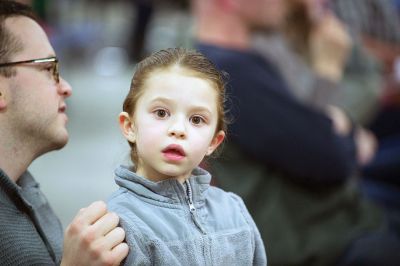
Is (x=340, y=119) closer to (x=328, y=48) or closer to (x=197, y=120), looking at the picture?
(x=328, y=48)

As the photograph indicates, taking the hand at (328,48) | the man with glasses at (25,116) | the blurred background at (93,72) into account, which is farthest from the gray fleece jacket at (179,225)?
the blurred background at (93,72)

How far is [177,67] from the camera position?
3.53ft

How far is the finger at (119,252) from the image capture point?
1.05 metres

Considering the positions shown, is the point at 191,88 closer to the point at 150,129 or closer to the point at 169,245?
the point at 150,129

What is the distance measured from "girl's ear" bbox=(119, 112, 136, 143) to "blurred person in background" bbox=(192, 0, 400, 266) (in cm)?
103

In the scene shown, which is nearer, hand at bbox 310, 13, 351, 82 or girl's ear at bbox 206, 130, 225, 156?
girl's ear at bbox 206, 130, 225, 156

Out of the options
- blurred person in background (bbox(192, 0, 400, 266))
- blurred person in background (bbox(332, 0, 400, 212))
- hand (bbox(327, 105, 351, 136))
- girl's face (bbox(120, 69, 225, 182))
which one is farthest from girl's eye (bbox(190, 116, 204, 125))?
blurred person in background (bbox(332, 0, 400, 212))

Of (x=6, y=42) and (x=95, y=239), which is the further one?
(x=6, y=42)

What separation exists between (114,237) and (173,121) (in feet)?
0.56

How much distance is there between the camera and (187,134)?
1055 millimetres

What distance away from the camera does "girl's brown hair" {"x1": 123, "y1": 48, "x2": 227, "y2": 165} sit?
42.5 inches

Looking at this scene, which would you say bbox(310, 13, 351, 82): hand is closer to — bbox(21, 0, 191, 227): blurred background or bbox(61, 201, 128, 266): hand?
bbox(21, 0, 191, 227): blurred background

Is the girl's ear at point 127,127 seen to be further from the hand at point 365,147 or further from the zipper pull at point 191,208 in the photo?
the hand at point 365,147

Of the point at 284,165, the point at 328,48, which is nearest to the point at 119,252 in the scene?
the point at 284,165
